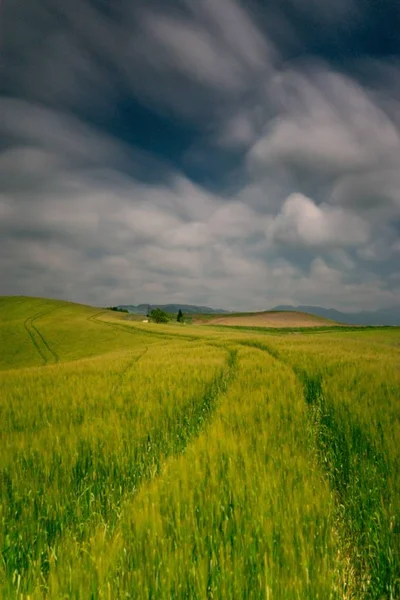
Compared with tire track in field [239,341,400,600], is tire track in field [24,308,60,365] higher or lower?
lower

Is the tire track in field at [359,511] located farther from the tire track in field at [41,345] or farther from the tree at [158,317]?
the tree at [158,317]

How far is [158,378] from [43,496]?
568cm

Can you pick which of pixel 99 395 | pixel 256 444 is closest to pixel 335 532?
pixel 256 444

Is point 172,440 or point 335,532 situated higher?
point 335,532

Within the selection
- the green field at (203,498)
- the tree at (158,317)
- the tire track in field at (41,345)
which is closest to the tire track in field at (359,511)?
the green field at (203,498)

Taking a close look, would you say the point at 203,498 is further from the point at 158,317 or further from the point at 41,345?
the point at 158,317

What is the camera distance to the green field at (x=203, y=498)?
181 centimetres

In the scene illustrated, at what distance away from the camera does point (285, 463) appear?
3107mm

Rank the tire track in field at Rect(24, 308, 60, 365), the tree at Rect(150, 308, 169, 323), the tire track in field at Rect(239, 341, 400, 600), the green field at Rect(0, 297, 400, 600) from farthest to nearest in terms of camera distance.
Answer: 1. the tree at Rect(150, 308, 169, 323)
2. the tire track in field at Rect(24, 308, 60, 365)
3. the tire track in field at Rect(239, 341, 400, 600)
4. the green field at Rect(0, 297, 400, 600)

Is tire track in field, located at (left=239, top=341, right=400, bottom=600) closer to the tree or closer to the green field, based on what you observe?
the green field

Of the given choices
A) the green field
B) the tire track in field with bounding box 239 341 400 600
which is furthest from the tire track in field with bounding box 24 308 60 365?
the tire track in field with bounding box 239 341 400 600

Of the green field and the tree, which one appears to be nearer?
the green field

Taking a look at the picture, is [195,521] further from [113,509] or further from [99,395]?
[99,395]

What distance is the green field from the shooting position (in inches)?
71.2
